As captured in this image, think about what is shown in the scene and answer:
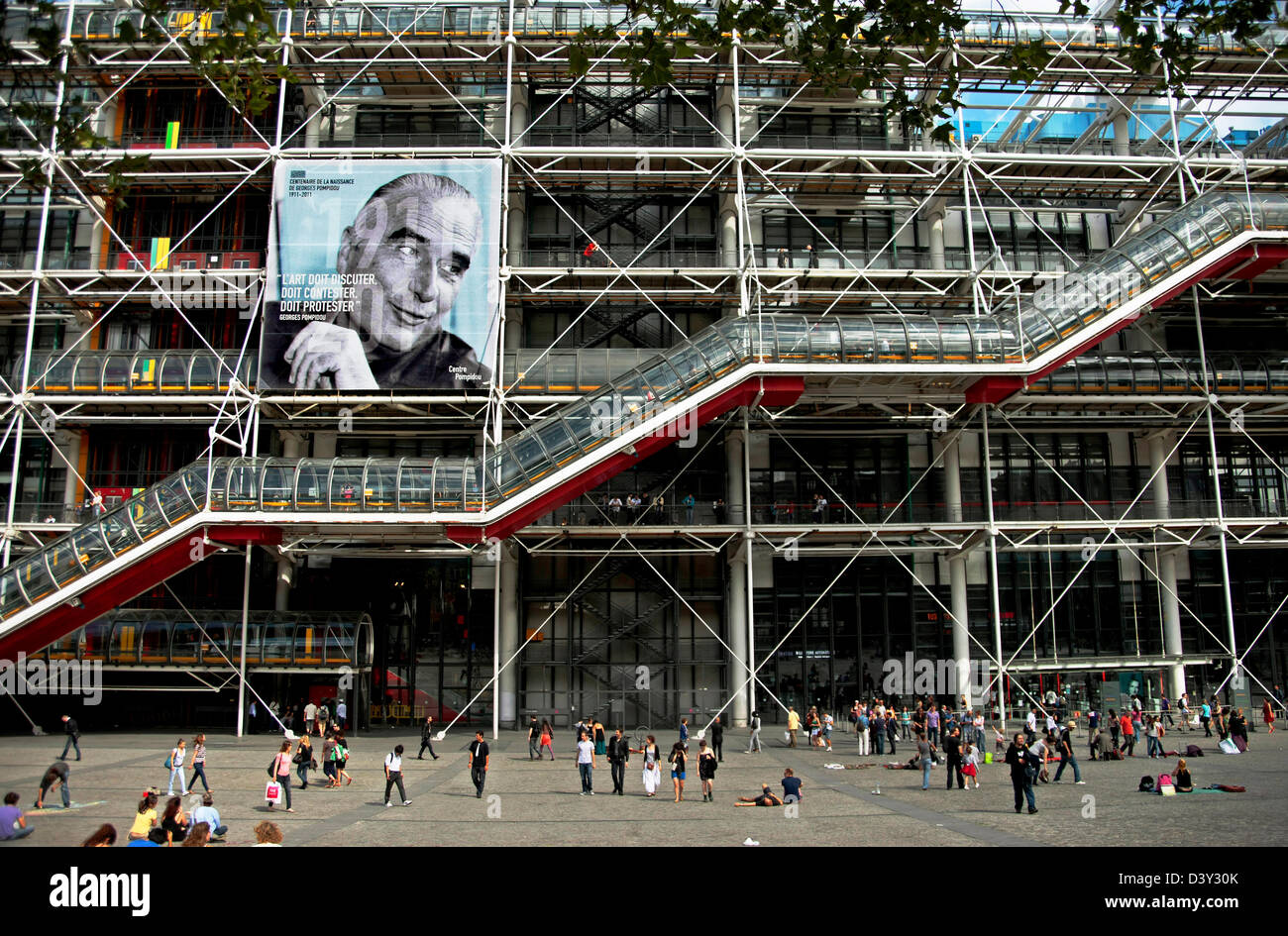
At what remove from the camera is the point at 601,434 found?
22.2 m

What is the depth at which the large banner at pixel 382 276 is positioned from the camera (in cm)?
A: 2509

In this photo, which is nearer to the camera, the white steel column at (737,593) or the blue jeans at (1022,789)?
the blue jeans at (1022,789)

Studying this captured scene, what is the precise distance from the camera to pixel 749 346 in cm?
2300

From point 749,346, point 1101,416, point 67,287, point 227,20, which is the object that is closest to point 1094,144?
point 1101,416

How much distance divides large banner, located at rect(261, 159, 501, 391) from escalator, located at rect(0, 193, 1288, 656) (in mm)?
3429

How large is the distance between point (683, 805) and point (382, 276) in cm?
1654

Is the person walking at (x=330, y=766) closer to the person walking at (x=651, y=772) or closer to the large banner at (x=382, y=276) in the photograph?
the person walking at (x=651, y=772)

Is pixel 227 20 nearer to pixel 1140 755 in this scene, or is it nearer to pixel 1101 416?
pixel 1140 755

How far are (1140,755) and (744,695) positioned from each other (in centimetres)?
990

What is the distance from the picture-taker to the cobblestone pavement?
12172 millimetres

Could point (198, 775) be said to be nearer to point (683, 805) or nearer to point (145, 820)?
point (145, 820)

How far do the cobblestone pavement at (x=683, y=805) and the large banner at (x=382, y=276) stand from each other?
9.76 m

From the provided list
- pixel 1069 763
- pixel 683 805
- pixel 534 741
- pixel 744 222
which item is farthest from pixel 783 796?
pixel 744 222

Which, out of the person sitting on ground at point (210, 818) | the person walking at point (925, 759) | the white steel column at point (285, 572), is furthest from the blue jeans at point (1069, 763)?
the white steel column at point (285, 572)
